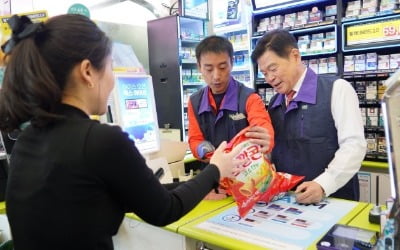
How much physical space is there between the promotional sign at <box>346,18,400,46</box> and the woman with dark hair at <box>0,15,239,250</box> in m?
3.47

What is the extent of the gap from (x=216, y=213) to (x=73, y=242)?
3.06 ft

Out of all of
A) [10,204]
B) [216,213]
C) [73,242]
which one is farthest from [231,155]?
[10,204]

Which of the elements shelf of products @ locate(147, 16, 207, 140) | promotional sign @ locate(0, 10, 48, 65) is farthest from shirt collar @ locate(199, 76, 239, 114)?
shelf of products @ locate(147, 16, 207, 140)

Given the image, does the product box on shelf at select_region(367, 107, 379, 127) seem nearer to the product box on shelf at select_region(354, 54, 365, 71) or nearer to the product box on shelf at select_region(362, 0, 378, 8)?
the product box on shelf at select_region(354, 54, 365, 71)

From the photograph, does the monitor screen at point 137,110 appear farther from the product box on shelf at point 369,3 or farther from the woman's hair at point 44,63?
the product box on shelf at point 369,3

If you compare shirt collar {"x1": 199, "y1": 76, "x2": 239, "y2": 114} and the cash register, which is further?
shirt collar {"x1": 199, "y1": 76, "x2": 239, "y2": 114}

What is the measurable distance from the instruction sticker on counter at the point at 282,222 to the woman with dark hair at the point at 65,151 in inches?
22.5

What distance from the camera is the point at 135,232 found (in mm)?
2018

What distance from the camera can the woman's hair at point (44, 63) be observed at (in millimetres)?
922

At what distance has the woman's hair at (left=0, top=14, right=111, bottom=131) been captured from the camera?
3.03ft

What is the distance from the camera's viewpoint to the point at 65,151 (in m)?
0.91

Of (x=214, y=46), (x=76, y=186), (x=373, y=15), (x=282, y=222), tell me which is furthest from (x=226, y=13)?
(x=76, y=186)

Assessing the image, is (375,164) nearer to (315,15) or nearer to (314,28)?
(314,28)

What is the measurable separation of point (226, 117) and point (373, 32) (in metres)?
2.43
